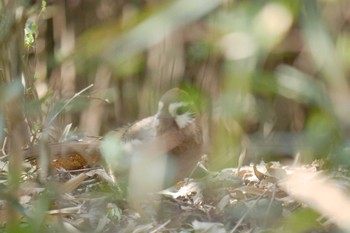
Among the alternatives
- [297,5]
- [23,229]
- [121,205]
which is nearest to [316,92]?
[297,5]

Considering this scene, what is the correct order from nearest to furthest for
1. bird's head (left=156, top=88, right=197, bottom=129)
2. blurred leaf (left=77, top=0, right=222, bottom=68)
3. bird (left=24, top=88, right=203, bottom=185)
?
blurred leaf (left=77, top=0, right=222, bottom=68) → bird (left=24, top=88, right=203, bottom=185) → bird's head (left=156, top=88, right=197, bottom=129)

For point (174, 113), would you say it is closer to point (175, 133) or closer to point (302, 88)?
point (175, 133)

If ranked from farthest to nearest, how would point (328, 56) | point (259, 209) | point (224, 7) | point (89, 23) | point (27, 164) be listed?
point (89, 23) → point (27, 164) → point (259, 209) → point (224, 7) → point (328, 56)

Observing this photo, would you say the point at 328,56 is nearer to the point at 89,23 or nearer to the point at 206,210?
the point at 206,210

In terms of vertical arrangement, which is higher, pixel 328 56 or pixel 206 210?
pixel 328 56

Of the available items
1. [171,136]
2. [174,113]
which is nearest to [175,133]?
[171,136]

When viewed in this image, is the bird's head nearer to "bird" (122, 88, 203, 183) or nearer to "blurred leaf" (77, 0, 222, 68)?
"bird" (122, 88, 203, 183)

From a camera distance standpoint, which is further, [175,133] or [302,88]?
[175,133]

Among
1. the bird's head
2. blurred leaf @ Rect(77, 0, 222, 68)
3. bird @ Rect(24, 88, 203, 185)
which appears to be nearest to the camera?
blurred leaf @ Rect(77, 0, 222, 68)

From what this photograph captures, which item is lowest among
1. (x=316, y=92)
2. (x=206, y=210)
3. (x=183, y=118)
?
(x=206, y=210)

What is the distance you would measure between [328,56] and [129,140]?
184 centimetres

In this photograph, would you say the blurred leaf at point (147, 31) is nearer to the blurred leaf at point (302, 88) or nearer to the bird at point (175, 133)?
the blurred leaf at point (302, 88)

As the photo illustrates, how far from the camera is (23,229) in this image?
983mm

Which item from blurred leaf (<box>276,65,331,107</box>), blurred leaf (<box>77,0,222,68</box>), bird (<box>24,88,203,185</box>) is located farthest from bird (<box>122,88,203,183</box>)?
blurred leaf (<box>77,0,222,68</box>)
